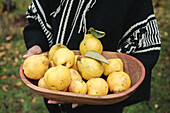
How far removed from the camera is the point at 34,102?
2945 millimetres

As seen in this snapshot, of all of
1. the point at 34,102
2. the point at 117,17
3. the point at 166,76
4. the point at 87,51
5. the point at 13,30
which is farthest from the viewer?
the point at 13,30

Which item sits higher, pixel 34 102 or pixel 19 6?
pixel 19 6

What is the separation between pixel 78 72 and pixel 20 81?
245 cm

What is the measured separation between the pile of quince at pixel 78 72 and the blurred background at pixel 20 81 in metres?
1.82

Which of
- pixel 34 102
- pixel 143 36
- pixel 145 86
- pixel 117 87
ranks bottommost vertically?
pixel 34 102

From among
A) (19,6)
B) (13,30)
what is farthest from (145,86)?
(19,6)

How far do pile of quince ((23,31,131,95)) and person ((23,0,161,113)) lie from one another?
240 millimetres

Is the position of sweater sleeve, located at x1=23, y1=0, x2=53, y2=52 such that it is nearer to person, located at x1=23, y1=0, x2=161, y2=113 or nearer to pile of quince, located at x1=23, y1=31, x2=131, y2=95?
person, located at x1=23, y1=0, x2=161, y2=113

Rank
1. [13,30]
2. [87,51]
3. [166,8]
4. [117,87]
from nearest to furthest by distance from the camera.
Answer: [117,87]
[87,51]
[13,30]
[166,8]

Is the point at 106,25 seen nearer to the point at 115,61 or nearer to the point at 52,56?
the point at 115,61

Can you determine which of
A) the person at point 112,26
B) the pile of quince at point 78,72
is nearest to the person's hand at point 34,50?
the person at point 112,26

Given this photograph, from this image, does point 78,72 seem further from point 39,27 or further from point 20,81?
point 20,81

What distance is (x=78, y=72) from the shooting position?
1.28 metres

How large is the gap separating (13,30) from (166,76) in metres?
4.25
